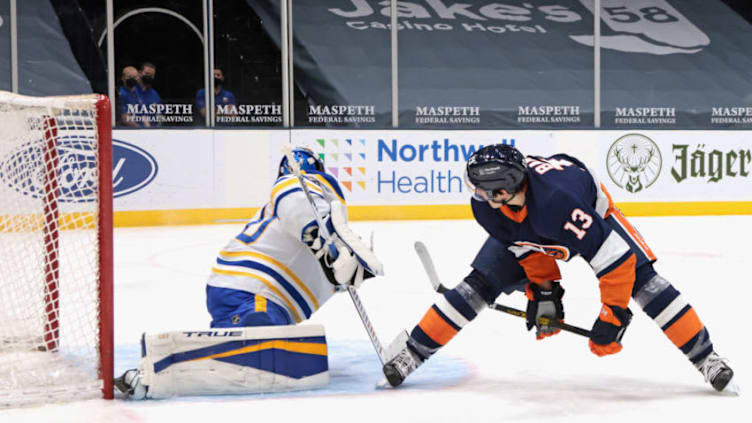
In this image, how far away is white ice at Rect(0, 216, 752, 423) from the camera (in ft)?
7.04

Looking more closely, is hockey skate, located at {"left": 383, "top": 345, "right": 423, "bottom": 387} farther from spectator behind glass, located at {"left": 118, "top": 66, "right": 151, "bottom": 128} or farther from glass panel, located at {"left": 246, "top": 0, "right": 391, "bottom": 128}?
glass panel, located at {"left": 246, "top": 0, "right": 391, "bottom": 128}

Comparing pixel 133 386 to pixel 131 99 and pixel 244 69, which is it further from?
pixel 244 69

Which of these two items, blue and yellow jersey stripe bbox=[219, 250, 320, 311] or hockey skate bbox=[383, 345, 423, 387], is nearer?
hockey skate bbox=[383, 345, 423, 387]

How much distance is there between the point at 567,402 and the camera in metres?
2.25

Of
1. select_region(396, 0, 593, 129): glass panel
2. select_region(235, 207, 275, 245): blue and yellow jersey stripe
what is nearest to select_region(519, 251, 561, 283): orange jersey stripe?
select_region(235, 207, 275, 245): blue and yellow jersey stripe

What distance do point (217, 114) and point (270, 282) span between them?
6040mm

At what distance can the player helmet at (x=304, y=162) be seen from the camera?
99.7 inches

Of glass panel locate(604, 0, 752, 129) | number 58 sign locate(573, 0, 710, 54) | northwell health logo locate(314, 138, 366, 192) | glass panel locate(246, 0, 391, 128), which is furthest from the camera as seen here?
number 58 sign locate(573, 0, 710, 54)

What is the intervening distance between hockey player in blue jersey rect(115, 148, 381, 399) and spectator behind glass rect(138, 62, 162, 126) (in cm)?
589

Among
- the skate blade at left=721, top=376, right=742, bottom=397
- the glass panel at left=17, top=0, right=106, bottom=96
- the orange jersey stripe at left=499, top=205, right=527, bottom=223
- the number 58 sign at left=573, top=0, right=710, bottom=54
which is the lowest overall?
the skate blade at left=721, top=376, right=742, bottom=397

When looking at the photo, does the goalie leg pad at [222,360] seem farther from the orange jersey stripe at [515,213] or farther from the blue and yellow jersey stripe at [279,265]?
the orange jersey stripe at [515,213]

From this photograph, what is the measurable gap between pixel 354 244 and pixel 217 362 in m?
0.46

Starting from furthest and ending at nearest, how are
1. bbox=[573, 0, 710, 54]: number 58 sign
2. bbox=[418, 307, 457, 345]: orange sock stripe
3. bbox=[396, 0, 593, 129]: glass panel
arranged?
1. bbox=[573, 0, 710, 54]: number 58 sign
2. bbox=[396, 0, 593, 129]: glass panel
3. bbox=[418, 307, 457, 345]: orange sock stripe

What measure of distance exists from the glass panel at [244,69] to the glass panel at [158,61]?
0.18 metres
